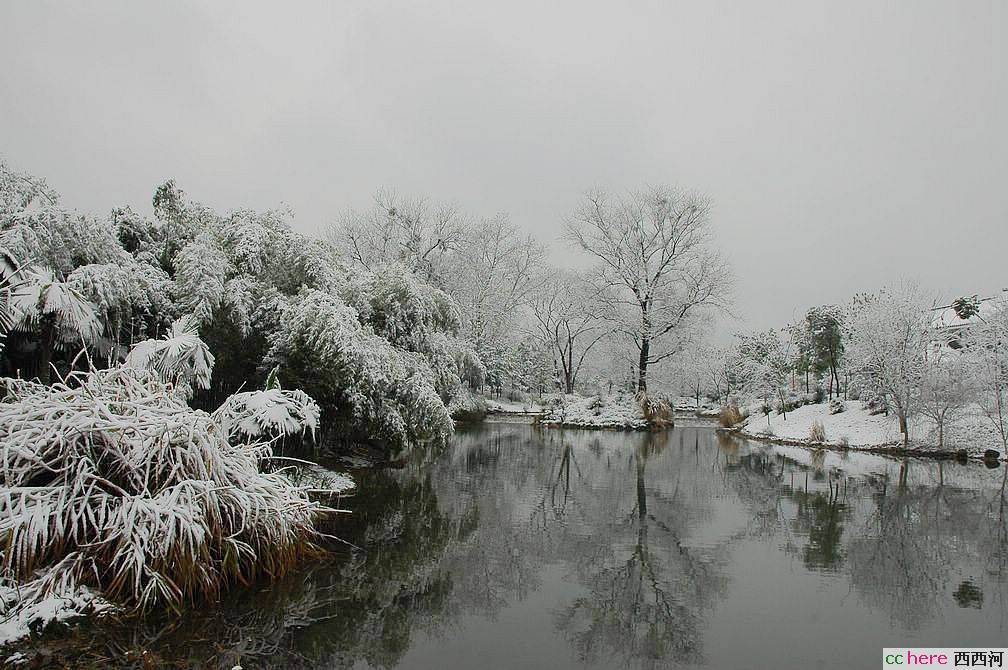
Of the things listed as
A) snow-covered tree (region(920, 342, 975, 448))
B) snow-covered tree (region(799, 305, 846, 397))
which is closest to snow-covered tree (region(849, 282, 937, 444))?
snow-covered tree (region(920, 342, 975, 448))

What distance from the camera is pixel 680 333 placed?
29.5 meters

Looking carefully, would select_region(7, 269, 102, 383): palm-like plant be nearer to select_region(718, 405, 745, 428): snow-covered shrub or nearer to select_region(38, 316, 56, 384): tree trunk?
select_region(38, 316, 56, 384): tree trunk

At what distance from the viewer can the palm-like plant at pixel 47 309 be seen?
6.82 metres

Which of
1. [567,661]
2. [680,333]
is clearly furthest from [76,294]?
[680,333]

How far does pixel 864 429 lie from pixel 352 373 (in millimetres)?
18841

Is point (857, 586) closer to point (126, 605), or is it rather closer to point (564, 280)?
point (126, 605)

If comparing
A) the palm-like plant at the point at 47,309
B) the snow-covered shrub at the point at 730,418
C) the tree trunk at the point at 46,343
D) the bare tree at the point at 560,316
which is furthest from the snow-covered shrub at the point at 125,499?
the bare tree at the point at 560,316

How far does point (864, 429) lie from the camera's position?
21656 mm

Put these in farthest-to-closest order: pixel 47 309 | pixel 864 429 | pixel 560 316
A: pixel 560 316, pixel 864 429, pixel 47 309

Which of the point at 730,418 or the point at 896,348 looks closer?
the point at 896,348

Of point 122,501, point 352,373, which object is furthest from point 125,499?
point 352,373

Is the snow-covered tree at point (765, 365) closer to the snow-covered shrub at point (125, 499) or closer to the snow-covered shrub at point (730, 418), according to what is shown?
the snow-covered shrub at point (730, 418)

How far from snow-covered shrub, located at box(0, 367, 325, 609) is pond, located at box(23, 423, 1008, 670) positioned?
0.41 meters

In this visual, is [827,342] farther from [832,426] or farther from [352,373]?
[352,373]
